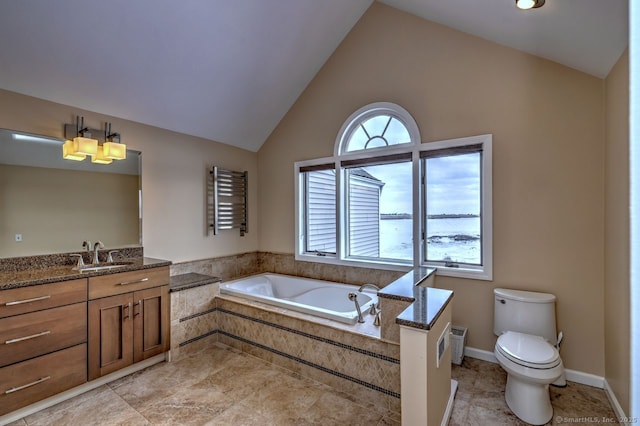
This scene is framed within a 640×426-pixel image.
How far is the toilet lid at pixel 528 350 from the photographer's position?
75.5 inches

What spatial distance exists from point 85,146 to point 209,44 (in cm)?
143

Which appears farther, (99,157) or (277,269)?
(277,269)

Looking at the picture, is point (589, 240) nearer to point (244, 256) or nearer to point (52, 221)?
point (244, 256)

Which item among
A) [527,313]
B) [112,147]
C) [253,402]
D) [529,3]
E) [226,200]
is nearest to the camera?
[529,3]

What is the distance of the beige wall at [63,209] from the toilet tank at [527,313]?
11.4 feet

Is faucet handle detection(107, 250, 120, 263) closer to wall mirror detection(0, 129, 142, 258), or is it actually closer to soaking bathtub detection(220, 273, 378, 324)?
wall mirror detection(0, 129, 142, 258)

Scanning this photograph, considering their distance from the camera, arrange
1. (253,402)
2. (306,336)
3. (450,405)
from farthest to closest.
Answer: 1. (306,336)
2. (253,402)
3. (450,405)

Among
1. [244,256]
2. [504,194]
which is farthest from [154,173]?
[504,194]

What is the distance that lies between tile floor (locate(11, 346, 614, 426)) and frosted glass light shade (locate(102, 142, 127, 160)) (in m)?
1.94

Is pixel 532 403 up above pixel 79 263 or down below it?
below

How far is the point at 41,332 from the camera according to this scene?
2.08 metres

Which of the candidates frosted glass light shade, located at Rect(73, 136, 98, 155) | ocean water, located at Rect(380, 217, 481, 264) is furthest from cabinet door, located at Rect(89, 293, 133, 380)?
ocean water, located at Rect(380, 217, 481, 264)

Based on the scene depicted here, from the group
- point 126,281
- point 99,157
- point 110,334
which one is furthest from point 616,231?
point 99,157

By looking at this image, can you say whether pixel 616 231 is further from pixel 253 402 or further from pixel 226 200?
pixel 226 200
